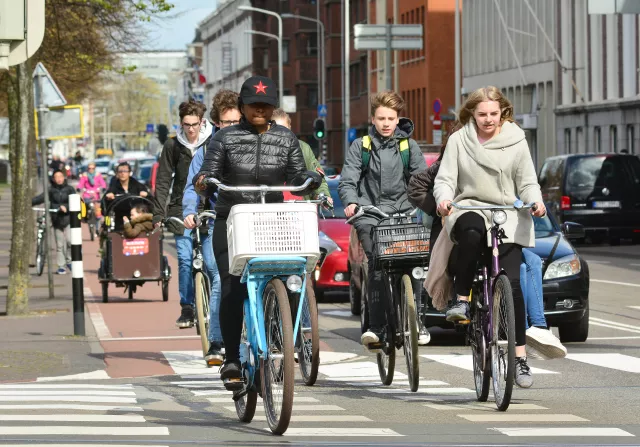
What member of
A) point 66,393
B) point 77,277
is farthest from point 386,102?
point 77,277

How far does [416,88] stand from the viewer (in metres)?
82.9

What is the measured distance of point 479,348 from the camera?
9.90 meters

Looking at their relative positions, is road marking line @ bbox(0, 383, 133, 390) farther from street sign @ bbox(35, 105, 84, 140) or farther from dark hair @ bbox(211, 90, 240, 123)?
street sign @ bbox(35, 105, 84, 140)

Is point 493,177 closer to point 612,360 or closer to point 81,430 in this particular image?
point 81,430

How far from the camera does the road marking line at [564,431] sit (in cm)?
848

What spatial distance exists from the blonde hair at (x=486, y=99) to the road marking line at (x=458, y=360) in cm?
287

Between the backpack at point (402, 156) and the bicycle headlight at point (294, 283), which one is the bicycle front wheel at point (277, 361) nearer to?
the bicycle headlight at point (294, 283)

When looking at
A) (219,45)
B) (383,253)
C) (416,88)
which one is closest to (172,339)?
(383,253)

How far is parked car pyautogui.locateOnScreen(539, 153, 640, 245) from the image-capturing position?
35406mm

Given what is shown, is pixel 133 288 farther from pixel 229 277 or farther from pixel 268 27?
pixel 268 27

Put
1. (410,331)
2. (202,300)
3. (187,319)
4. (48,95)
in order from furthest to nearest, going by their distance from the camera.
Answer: (48,95) < (187,319) < (202,300) < (410,331)

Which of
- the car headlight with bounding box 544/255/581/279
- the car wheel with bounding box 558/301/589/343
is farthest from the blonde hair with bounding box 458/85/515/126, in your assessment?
the car wheel with bounding box 558/301/589/343

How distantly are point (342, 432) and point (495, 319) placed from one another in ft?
4.64

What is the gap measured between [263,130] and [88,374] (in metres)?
3.72
